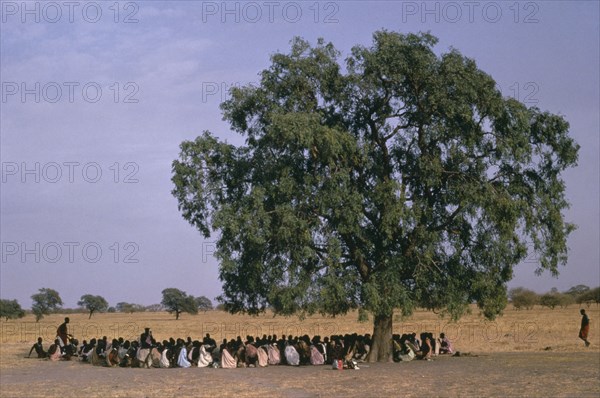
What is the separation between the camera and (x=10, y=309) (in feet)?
343

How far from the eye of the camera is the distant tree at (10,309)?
103088 mm

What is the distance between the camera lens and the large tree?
2880cm

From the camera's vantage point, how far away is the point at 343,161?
97.7 feet

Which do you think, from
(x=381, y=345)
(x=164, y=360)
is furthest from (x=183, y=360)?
(x=381, y=345)

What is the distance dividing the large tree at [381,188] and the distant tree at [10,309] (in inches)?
3174

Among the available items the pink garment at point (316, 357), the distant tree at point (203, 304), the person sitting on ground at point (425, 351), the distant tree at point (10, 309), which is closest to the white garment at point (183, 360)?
the pink garment at point (316, 357)

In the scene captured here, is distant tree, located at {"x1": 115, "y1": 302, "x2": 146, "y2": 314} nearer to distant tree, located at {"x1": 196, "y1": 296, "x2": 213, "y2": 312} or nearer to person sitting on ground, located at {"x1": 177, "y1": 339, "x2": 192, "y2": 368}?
distant tree, located at {"x1": 196, "y1": 296, "x2": 213, "y2": 312}

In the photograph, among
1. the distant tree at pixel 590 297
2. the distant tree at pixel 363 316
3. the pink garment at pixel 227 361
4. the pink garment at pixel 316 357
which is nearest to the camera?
the distant tree at pixel 363 316

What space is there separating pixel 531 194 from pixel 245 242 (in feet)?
36.5

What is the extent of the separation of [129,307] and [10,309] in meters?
71.8

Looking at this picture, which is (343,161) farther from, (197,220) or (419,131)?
(197,220)

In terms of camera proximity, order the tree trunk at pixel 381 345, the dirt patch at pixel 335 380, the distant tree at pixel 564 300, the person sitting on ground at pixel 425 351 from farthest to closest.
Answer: the distant tree at pixel 564 300 → the person sitting on ground at pixel 425 351 → the tree trunk at pixel 381 345 → the dirt patch at pixel 335 380

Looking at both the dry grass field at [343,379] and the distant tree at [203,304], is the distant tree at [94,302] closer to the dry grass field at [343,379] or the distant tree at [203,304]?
the distant tree at [203,304]

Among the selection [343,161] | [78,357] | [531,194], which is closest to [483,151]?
[531,194]
